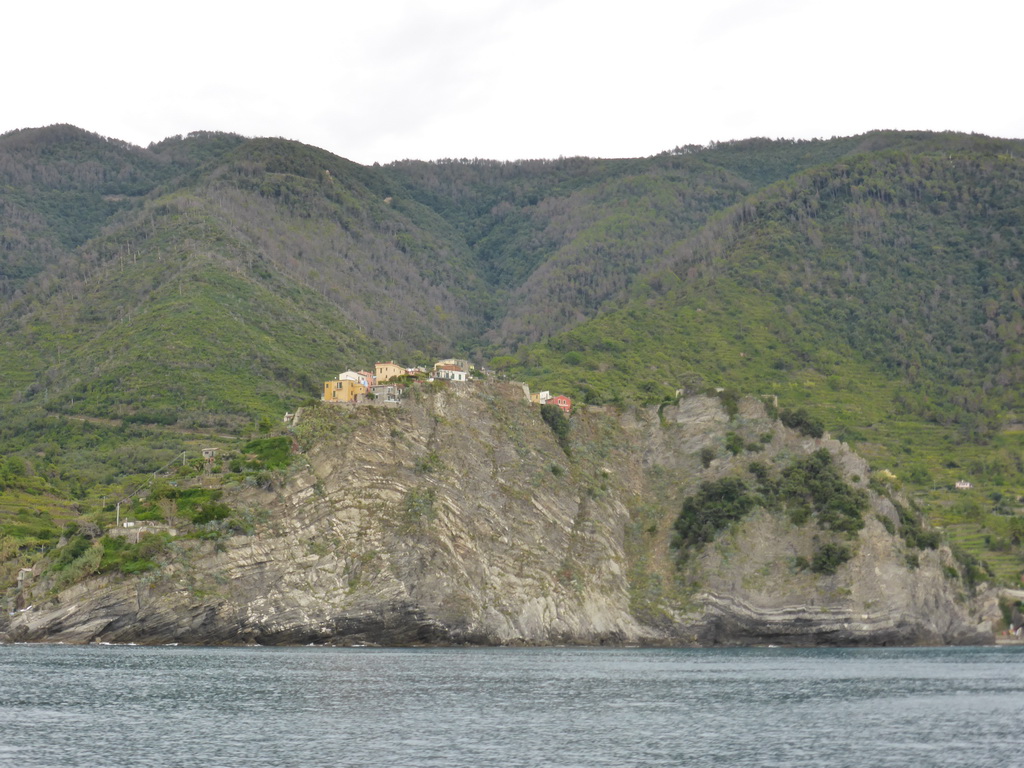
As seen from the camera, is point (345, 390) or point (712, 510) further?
point (345, 390)

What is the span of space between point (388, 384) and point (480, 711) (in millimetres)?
60237

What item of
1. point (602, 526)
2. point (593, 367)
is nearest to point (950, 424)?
point (593, 367)

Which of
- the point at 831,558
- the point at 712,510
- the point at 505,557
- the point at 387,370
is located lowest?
the point at 505,557

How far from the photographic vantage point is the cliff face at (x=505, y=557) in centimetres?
10056

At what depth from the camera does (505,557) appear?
112938 millimetres

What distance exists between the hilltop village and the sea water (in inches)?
1167

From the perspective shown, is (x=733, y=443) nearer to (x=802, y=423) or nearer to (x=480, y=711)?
(x=802, y=423)

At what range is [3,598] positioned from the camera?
104625mm

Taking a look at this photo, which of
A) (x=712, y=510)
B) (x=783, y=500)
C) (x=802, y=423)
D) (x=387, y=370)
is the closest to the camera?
(x=783, y=500)

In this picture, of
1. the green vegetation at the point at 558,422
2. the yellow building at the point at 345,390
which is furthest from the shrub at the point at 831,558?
the yellow building at the point at 345,390

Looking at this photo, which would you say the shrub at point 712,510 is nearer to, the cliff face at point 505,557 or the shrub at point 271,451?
the cliff face at point 505,557

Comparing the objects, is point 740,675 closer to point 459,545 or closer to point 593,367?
point 459,545

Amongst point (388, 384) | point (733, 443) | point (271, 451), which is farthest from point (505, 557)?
point (733, 443)

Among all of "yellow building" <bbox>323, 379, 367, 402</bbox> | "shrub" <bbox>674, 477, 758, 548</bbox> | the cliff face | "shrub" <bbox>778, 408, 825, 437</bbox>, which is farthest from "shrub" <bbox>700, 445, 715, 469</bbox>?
"yellow building" <bbox>323, 379, 367, 402</bbox>
